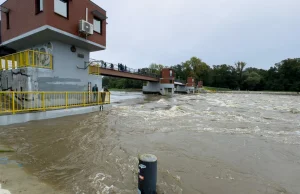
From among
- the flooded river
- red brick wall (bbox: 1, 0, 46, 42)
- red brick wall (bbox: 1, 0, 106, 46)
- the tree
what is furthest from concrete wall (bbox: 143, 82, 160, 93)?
the tree

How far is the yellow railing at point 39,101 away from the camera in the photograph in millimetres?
8672

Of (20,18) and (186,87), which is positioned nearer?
(20,18)

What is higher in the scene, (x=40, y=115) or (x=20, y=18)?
(x=20, y=18)

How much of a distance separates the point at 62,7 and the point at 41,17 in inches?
65.7

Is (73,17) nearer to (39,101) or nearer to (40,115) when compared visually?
(39,101)

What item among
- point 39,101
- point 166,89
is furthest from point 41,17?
point 166,89

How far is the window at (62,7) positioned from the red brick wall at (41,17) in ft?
0.75

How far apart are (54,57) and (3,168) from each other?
387 inches

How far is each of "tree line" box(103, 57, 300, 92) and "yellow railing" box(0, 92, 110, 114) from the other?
6120 cm

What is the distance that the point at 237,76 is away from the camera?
92188 mm

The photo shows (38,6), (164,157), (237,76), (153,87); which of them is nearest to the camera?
(164,157)

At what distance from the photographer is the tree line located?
243 ft

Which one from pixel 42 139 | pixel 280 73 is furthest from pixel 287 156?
pixel 280 73

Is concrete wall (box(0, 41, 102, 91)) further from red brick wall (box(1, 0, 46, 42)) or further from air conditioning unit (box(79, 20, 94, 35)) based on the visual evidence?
air conditioning unit (box(79, 20, 94, 35))
